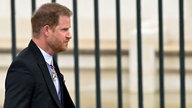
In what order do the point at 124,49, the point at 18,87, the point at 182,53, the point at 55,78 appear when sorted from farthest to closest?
the point at 124,49
the point at 182,53
the point at 55,78
the point at 18,87

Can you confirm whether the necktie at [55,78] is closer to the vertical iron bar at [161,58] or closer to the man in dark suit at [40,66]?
the man in dark suit at [40,66]

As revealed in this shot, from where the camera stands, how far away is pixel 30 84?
340cm

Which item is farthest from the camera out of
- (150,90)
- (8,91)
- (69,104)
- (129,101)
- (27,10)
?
(27,10)

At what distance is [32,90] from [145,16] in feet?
30.3

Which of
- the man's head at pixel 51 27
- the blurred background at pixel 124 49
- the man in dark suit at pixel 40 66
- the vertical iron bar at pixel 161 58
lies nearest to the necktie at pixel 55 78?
the man in dark suit at pixel 40 66

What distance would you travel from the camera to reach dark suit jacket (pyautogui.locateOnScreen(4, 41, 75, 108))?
338 cm

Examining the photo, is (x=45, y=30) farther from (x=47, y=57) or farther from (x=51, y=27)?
(x=47, y=57)

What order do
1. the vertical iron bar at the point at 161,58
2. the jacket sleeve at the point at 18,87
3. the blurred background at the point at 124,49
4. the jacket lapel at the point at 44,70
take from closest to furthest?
the jacket sleeve at the point at 18,87 < the jacket lapel at the point at 44,70 < the vertical iron bar at the point at 161,58 < the blurred background at the point at 124,49

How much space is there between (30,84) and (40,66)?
15 centimetres

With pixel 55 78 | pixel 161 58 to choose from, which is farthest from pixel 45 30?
pixel 161 58

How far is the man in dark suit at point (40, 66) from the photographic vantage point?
3387mm

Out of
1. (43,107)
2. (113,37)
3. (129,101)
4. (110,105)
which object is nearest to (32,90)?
(43,107)

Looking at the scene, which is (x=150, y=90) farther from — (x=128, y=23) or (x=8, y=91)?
(x=8, y=91)

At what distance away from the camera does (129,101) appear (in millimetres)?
10273
